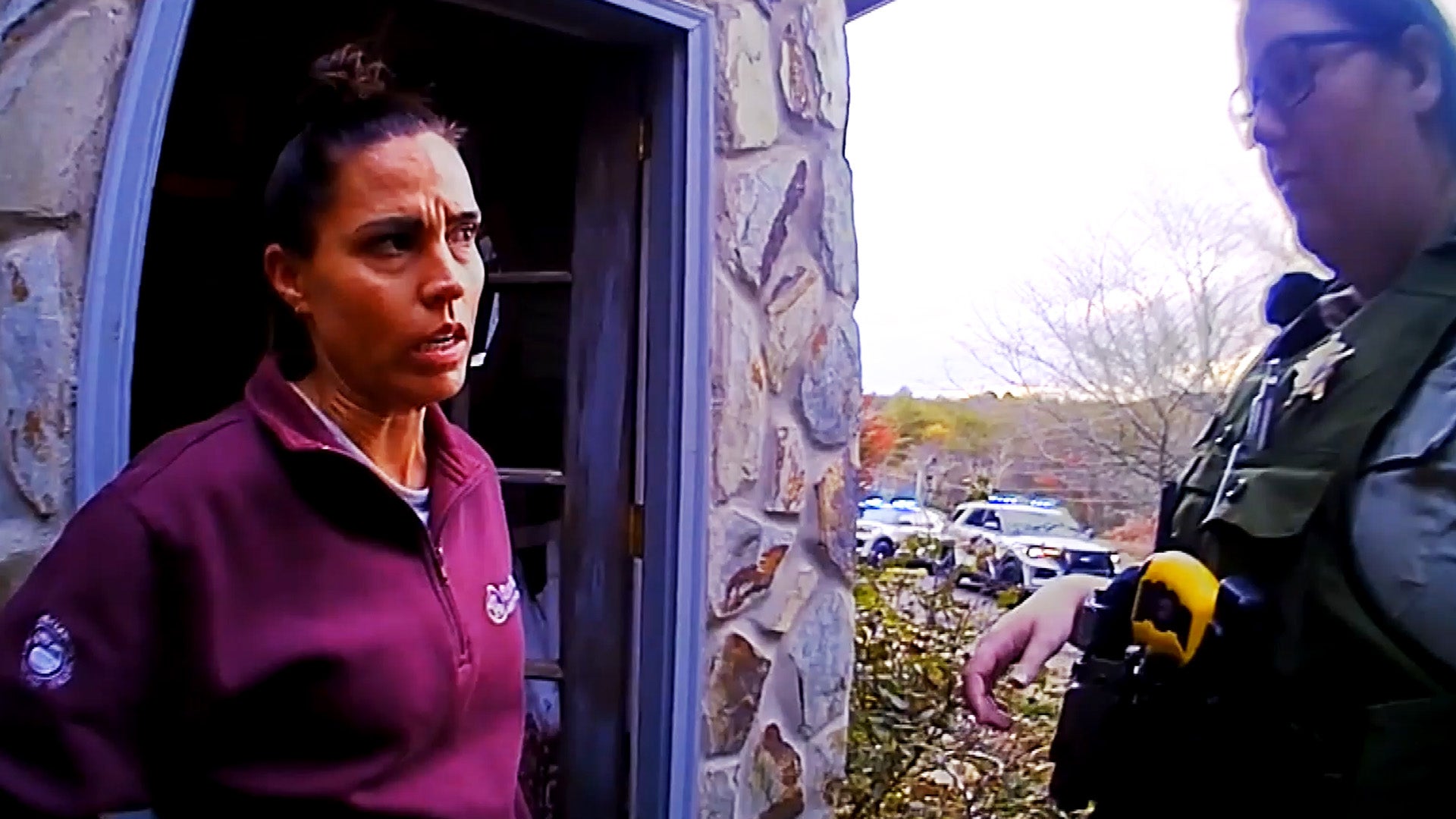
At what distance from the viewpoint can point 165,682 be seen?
35.3 inches

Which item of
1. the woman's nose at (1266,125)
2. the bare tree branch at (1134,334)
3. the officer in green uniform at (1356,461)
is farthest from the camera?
the bare tree branch at (1134,334)

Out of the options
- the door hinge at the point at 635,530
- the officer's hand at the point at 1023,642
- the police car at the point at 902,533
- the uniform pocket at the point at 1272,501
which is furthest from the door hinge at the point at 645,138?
the police car at the point at 902,533

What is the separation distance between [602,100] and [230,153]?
1070mm

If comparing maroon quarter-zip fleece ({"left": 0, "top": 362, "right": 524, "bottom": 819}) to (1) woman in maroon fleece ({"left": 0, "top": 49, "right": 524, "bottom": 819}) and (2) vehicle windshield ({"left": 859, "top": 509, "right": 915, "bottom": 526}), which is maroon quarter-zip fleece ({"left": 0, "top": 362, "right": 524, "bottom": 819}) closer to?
(1) woman in maroon fleece ({"left": 0, "top": 49, "right": 524, "bottom": 819})

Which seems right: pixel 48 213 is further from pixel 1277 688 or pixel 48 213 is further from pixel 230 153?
pixel 230 153

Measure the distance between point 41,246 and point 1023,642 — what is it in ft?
3.29

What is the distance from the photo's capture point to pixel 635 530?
82.7 inches

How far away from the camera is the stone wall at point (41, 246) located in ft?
3.94

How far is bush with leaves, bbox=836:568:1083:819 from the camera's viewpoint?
2975 mm

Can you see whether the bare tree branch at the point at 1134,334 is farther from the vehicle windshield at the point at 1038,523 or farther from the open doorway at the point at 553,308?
the open doorway at the point at 553,308

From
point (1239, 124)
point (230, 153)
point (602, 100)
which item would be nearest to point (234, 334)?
point (230, 153)

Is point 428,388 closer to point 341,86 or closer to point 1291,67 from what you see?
point 341,86

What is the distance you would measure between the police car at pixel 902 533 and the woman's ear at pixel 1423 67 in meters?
2.42

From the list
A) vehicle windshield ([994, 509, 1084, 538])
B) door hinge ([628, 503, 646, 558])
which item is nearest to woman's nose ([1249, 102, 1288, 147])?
door hinge ([628, 503, 646, 558])
